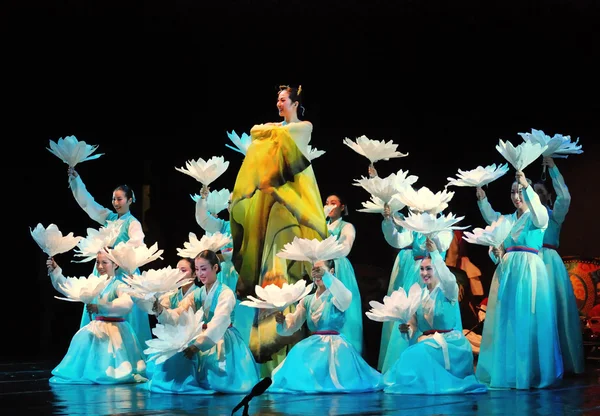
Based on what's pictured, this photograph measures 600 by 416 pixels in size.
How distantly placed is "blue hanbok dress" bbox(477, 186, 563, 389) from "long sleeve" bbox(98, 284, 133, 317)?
7.51 feet

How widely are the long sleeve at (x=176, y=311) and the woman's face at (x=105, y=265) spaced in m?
1.02

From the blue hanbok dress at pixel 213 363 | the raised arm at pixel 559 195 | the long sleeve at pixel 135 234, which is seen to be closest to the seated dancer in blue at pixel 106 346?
the long sleeve at pixel 135 234

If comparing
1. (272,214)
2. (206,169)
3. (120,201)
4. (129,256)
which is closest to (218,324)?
(129,256)

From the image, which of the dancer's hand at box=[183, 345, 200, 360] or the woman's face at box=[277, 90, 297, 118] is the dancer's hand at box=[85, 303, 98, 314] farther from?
the woman's face at box=[277, 90, 297, 118]

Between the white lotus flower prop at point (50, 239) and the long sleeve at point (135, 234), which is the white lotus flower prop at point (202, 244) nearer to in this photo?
the long sleeve at point (135, 234)

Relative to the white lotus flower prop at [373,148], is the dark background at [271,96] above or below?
above

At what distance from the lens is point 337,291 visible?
5395 millimetres

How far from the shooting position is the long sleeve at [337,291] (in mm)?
5387

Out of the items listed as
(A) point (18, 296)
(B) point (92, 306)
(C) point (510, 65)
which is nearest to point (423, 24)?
(C) point (510, 65)

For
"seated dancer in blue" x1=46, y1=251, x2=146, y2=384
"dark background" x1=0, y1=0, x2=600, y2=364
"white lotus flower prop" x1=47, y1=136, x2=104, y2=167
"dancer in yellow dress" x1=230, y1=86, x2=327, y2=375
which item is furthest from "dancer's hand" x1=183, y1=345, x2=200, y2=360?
"dark background" x1=0, y1=0, x2=600, y2=364

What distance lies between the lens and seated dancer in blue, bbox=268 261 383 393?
535 cm

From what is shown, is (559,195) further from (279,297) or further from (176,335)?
(176,335)

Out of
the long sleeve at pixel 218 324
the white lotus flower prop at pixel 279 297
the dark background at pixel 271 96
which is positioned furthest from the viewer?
the dark background at pixel 271 96

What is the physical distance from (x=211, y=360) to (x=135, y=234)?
68.6 inches
